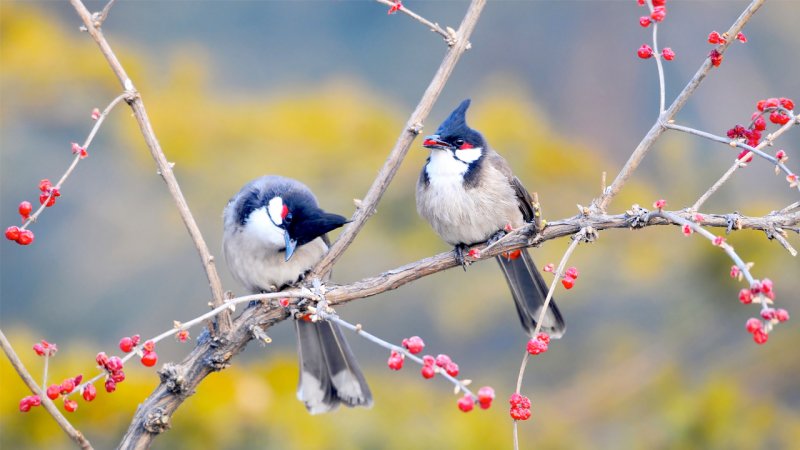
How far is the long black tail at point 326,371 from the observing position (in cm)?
280

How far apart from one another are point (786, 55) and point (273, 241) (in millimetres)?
3513

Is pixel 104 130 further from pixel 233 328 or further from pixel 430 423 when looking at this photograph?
pixel 233 328

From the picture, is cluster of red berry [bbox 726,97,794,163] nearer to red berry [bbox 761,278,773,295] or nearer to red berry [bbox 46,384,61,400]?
red berry [bbox 761,278,773,295]

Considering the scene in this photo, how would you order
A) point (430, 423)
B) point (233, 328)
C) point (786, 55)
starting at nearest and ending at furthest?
point (233, 328) → point (430, 423) → point (786, 55)

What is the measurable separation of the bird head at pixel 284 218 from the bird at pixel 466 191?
0.37 metres

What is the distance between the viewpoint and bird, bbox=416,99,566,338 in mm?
2805

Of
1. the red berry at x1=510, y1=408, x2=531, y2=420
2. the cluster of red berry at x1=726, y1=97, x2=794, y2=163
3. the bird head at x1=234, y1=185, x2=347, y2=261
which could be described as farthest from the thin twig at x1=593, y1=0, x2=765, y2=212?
the bird head at x1=234, y1=185, x2=347, y2=261

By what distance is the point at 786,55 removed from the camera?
201 inches

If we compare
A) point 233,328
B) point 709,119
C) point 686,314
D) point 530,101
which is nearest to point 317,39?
point 530,101

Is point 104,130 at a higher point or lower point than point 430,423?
higher

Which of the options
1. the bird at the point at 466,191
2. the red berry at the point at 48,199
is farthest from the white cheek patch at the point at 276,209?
the red berry at the point at 48,199

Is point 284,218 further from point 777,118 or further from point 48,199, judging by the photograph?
point 777,118

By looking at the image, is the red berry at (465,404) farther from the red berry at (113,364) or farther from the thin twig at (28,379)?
the thin twig at (28,379)

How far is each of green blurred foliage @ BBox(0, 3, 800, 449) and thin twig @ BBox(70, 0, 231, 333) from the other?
1533 millimetres
